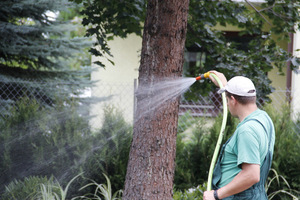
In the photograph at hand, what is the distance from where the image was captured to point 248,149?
1734mm

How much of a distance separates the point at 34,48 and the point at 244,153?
591cm

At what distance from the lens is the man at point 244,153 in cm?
174

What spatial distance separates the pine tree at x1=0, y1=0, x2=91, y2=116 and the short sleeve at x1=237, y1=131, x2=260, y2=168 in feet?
15.9

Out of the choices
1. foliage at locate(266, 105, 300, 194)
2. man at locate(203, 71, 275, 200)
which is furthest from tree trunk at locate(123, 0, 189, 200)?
foliage at locate(266, 105, 300, 194)

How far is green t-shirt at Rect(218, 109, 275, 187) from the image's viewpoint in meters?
1.73

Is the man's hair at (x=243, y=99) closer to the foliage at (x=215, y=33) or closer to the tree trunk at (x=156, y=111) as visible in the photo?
the tree trunk at (x=156, y=111)

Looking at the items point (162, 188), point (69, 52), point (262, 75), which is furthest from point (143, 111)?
point (69, 52)

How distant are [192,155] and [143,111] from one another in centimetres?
203

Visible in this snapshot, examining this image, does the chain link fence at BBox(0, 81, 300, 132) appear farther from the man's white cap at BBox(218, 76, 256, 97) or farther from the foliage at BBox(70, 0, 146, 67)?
the man's white cap at BBox(218, 76, 256, 97)

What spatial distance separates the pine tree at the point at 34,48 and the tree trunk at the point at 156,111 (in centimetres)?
378

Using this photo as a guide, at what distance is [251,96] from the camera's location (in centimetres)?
193

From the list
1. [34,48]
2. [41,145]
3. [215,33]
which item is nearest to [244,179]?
[215,33]

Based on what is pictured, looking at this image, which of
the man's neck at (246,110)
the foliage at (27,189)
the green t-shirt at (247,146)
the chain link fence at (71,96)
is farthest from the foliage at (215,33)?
the green t-shirt at (247,146)

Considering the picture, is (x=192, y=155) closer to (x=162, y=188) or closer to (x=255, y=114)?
(x=162, y=188)
